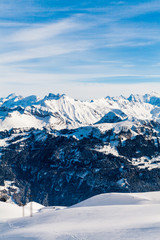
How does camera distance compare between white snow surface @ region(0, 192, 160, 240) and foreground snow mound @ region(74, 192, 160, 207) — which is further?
foreground snow mound @ region(74, 192, 160, 207)

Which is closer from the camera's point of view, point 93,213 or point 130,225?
point 130,225

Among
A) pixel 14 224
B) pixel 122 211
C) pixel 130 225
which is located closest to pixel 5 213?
pixel 14 224

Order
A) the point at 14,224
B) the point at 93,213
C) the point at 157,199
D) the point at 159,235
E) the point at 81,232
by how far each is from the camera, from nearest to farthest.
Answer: the point at 159,235, the point at 81,232, the point at 14,224, the point at 93,213, the point at 157,199

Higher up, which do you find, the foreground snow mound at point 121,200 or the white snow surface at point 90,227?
the white snow surface at point 90,227

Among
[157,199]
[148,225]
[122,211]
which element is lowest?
[157,199]

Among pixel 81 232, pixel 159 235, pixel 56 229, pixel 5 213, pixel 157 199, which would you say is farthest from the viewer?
pixel 157 199

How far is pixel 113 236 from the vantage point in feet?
174

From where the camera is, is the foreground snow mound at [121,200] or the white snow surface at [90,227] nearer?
the white snow surface at [90,227]

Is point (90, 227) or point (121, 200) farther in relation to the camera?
point (121, 200)

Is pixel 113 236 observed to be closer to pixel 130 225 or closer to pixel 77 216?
pixel 130 225

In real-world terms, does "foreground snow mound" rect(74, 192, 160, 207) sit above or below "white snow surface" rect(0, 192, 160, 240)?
below

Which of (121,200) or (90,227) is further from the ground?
(90,227)

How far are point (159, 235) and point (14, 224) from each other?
42.9m

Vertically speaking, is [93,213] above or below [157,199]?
above
